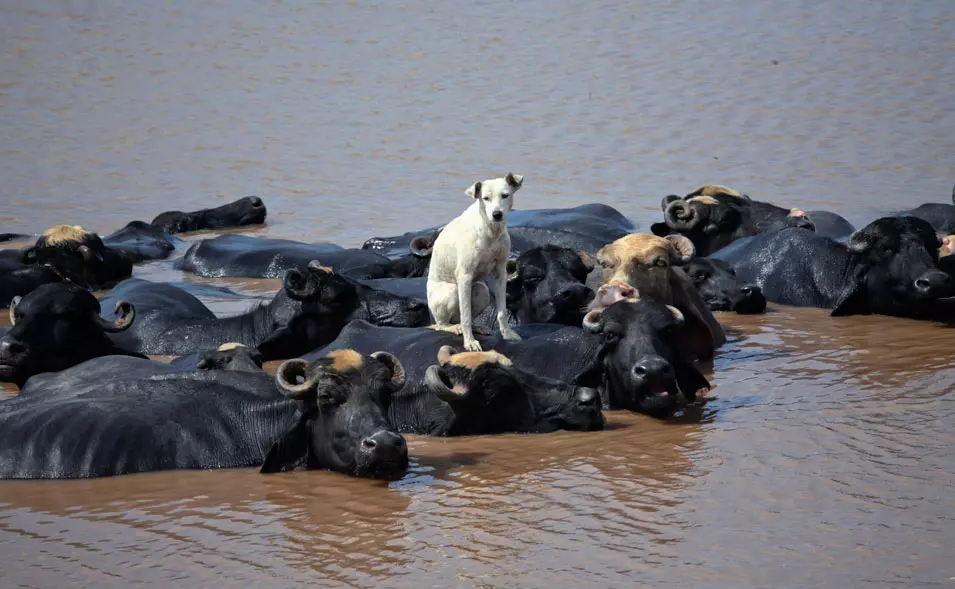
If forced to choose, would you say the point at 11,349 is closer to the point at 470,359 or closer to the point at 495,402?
the point at 470,359

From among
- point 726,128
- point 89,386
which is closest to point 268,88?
point 726,128

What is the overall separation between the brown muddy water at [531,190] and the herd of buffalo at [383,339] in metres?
0.23

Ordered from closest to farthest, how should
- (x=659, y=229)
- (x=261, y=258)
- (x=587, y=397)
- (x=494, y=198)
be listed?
(x=587, y=397), (x=494, y=198), (x=659, y=229), (x=261, y=258)

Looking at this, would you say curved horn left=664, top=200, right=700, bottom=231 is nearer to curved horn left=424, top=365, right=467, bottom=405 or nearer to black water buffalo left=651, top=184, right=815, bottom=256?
black water buffalo left=651, top=184, right=815, bottom=256

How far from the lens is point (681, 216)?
14312 millimetres

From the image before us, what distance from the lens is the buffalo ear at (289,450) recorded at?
7.53 meters

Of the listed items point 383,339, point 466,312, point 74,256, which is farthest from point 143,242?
point 466,312

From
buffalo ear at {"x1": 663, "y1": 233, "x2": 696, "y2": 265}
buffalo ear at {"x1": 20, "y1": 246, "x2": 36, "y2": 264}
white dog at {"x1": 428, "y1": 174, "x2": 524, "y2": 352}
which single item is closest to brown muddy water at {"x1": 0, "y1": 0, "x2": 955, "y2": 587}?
buffalo ear at {"x1": 663, "y1": 233, "x2": 696, "y2": 265}

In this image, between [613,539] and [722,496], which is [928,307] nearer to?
[722,496]

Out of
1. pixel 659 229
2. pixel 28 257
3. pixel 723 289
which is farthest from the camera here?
pixel 28 257

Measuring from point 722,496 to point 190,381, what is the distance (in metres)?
3.11

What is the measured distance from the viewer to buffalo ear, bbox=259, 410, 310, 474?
7527 mm

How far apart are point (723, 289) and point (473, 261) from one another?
366cm

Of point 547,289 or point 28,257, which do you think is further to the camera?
point 28,257
